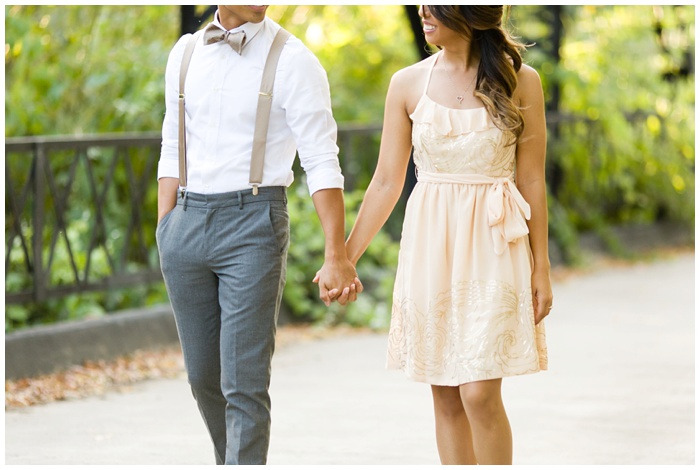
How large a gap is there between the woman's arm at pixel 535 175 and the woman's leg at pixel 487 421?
1.02 feet

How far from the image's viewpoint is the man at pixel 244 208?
12.8 ft

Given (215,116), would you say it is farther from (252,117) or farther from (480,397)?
(480,397)

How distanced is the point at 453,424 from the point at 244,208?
100 cm

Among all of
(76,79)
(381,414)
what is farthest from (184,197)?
(76,79)

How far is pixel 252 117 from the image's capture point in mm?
3906

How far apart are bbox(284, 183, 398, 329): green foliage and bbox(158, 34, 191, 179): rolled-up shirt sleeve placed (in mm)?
4949

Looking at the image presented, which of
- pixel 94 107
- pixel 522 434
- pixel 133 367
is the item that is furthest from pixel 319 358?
pixel 94 107

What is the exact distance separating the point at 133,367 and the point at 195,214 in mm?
3628

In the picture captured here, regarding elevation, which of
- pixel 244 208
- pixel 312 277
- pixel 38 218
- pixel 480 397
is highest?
pixel 244 208

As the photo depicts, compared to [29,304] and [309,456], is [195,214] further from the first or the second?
[29,304]

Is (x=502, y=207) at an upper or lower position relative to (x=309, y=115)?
lower

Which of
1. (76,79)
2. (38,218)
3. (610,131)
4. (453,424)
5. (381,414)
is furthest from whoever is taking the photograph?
(610,131)

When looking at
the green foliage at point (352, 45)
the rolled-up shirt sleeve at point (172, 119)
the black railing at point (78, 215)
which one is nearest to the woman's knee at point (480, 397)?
the rolled-up shirt sleeve at point (172, 119)

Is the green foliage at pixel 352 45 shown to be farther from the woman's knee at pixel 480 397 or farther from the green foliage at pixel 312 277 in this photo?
the woman's knee at pixel 480 397
